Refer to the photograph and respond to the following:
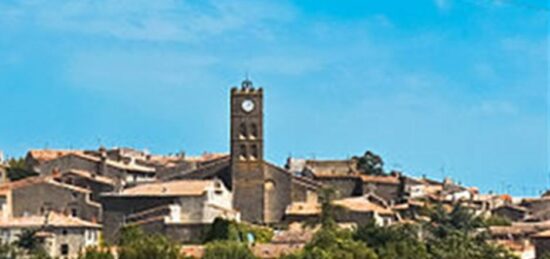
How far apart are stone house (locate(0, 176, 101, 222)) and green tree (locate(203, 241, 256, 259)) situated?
10834mm

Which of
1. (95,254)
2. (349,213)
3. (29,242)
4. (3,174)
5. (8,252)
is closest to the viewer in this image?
(8,252)

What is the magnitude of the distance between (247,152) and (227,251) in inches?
745

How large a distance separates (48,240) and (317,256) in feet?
46.5

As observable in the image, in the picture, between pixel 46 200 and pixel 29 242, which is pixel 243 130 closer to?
pixel 46 200

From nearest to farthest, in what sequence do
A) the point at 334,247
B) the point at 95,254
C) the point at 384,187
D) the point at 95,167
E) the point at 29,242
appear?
the point at 95,254
the point at 334,247
the point at 29,242
the point at 95,167
the point at 384,187

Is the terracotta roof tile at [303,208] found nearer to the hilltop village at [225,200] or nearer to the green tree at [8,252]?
the hilltop village at [225,200]

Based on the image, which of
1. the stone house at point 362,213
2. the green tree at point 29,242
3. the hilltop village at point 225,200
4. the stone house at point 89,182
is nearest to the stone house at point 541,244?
the hilltop village at point 225,200

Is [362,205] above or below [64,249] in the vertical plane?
above

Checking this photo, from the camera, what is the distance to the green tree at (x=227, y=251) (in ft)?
209

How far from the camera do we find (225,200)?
78812 mm

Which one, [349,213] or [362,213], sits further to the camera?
[362,213]

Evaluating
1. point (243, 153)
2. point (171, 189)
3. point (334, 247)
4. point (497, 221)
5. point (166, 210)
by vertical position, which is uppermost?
point (243, 153)

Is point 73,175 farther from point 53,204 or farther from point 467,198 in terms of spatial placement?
point 467,198

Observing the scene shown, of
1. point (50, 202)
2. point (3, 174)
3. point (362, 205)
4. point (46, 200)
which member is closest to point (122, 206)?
point (50, 202)
